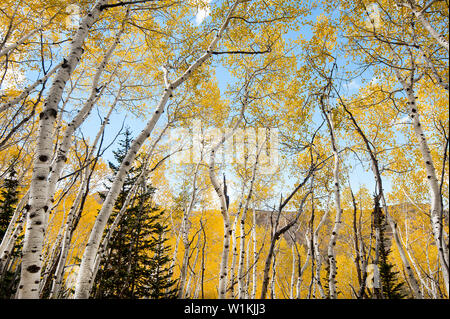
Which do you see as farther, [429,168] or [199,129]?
[199,129]

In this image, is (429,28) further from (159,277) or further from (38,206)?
(159,277)

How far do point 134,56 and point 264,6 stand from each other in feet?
16.6

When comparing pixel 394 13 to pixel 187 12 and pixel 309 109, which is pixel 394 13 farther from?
pixel 187 12

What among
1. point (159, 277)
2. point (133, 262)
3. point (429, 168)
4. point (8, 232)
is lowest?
point (159, 277)

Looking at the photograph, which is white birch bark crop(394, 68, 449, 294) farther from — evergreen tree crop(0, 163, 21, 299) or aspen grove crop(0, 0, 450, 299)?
evergreen tree crop(0, 163, 21, 299)

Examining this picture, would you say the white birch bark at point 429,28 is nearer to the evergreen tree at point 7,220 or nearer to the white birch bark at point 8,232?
the evergreen tree at point 7,220

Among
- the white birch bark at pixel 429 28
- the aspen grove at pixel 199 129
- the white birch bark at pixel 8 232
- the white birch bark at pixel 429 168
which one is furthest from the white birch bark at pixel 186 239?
the white birch bark at pixel 429 28

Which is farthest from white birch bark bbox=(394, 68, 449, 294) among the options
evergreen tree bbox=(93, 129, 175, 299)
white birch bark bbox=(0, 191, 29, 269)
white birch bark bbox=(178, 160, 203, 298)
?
white birch bark bbox=(0, 191, 29, 269)

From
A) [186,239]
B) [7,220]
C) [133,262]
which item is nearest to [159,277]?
[186,239]
